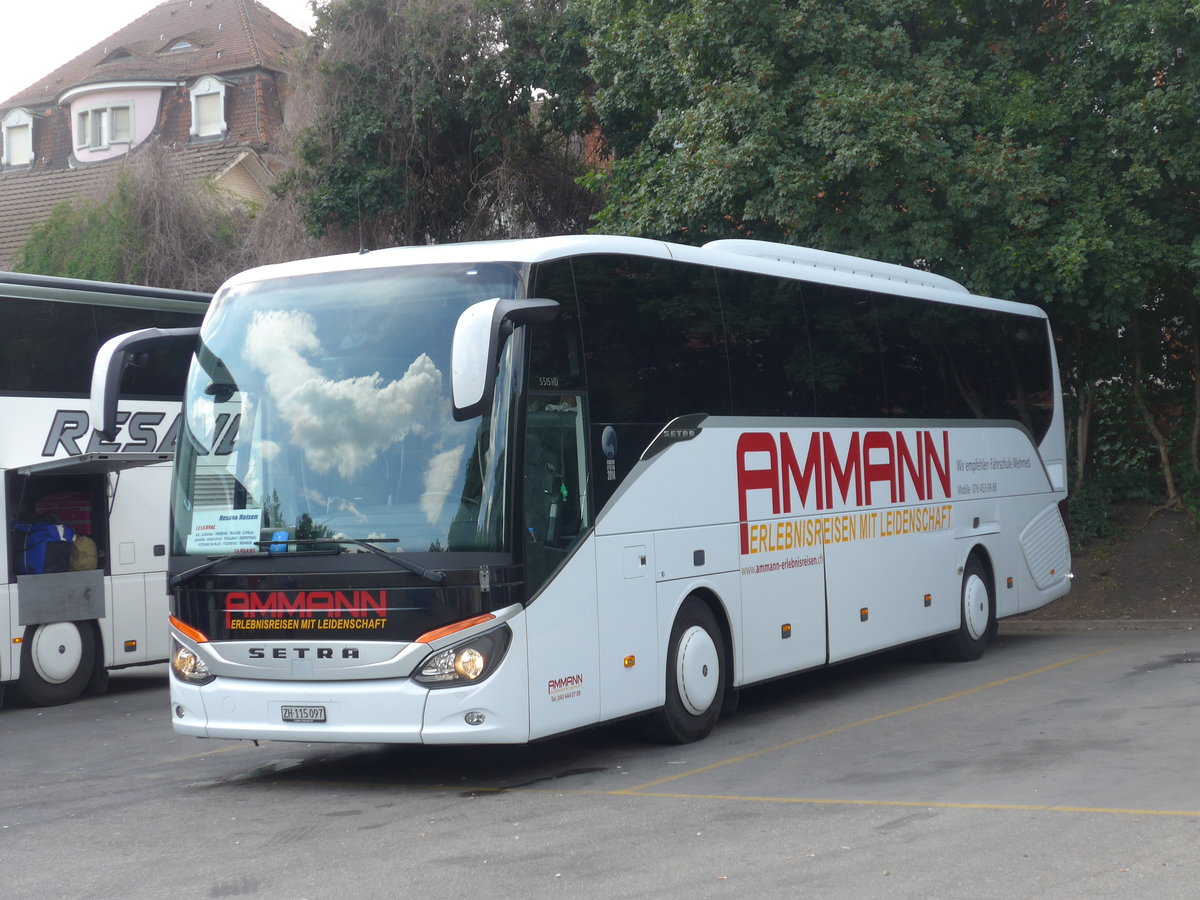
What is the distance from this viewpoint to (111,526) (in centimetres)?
1518

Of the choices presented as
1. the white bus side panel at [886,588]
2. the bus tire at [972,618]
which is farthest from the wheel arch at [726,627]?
the bus tire at [972,618]

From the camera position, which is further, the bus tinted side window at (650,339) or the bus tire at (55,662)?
the bus tire at (55,662)

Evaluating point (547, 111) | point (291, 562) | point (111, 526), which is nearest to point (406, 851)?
point (291, 562)

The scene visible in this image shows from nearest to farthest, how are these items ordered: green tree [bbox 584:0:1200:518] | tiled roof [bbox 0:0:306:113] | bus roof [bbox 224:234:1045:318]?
bus roof [bbox 224:234:1045:318], green tree [bbox 584:0:1200:518], tiled roof [bbox 0:0:306:113]

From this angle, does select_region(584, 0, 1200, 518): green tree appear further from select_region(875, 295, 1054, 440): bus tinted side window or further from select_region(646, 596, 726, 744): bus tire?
select_region(646, 596, 726, 744): bus tire

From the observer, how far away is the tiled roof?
49.6 metres

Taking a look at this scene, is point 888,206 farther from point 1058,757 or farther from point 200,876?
point 200,876

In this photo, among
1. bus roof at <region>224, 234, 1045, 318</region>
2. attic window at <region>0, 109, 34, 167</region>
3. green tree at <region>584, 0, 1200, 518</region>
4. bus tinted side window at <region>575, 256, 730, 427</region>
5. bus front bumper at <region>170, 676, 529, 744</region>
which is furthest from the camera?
attic window at <region>0, 109, 34, 167</region>

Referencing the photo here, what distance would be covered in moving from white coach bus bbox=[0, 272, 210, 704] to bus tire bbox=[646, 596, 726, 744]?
6.56m

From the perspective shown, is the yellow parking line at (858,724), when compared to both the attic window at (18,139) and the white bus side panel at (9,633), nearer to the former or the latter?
the white bus side panel at (9,633)

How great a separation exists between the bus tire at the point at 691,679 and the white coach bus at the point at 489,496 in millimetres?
24

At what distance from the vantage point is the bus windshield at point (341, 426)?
28.9ft

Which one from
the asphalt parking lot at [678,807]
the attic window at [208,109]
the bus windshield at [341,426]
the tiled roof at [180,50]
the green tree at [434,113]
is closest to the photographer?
the asphalt parking lot at [678,807]

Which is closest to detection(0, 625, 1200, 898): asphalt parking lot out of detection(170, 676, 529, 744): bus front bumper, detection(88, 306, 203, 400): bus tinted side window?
detection(170, 676, 529, 744): bus front bumper
